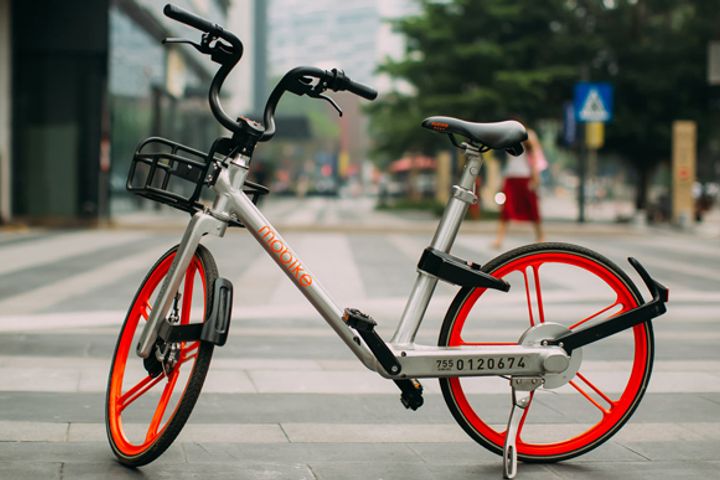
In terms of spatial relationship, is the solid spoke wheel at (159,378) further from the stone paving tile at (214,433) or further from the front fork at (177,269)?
the stone paving tile at (214,433)

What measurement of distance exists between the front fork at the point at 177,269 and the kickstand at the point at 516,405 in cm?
112

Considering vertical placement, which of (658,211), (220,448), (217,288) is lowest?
(658,211)

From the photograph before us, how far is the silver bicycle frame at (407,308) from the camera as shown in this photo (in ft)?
12.0

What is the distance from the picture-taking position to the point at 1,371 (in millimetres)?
5625

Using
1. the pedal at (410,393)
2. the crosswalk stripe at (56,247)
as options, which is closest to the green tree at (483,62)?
the crosswalk stripe at (56,247)

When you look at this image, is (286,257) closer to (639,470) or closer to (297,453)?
(297,453)

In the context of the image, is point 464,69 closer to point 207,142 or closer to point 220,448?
point 207,142

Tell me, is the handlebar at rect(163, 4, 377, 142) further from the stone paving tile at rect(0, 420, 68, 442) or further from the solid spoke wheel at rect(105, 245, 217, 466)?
the stone paving tile at rect(0, 420, 68, 442)

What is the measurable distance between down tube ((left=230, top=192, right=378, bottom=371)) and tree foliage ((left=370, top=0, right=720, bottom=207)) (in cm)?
2518

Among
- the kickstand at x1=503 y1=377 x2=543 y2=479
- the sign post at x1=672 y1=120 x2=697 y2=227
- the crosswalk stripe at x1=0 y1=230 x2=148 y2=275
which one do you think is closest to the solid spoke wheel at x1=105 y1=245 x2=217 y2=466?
the kickstand at x1=503 y1=377 x2=543 y2=479

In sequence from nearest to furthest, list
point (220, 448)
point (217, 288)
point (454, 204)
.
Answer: point (217, 288) < point (454, 204) < point (220, 448)

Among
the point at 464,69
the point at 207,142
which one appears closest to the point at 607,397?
the point at 464,69

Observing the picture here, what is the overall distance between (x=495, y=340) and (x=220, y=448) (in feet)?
3.53

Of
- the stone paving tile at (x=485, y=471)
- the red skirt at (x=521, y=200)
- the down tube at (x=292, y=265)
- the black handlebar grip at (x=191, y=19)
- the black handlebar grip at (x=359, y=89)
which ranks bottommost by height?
the red skirt at (x=521, y=200)
